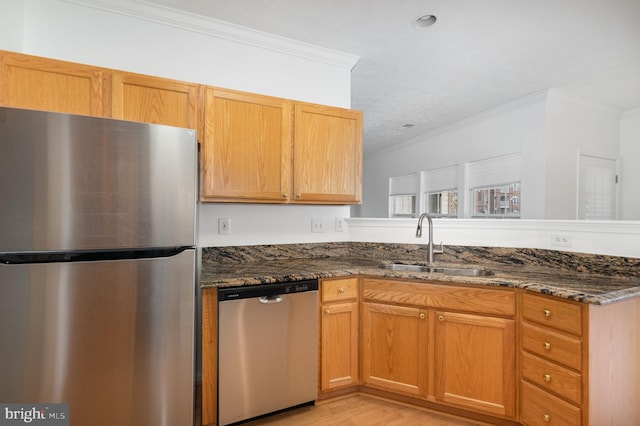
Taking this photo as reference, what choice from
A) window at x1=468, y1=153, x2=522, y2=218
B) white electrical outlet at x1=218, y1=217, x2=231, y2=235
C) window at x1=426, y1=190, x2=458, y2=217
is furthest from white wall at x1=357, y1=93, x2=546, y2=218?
white electrical outlet at x1=218, y1=217, x2=231, y2=235

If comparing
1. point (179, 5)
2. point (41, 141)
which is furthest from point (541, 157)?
point (41, 141)

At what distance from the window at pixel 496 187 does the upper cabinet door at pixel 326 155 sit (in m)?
2.44

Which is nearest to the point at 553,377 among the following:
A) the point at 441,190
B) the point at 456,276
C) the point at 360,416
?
the point at 456,276

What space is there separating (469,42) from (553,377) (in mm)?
2373

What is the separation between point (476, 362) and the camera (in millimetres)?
1918

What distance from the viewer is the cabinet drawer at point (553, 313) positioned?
1573mm

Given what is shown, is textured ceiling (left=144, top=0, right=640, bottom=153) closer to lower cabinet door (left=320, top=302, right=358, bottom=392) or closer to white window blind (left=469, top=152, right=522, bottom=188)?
white window blind (left=469, top=152, right=522, bottom=188)

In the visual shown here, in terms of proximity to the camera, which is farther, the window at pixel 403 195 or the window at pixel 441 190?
the window at pixel 403 195

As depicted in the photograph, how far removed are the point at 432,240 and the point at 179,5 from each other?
8.01 ft

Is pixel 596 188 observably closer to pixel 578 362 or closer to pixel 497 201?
pixel 497 201

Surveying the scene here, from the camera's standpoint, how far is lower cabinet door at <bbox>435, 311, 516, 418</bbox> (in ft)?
6.07

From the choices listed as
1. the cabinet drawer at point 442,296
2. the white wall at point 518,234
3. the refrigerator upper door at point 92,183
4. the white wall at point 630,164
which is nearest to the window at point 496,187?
the white wall at point 630,164

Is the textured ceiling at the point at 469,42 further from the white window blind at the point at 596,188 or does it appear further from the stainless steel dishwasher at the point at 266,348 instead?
the stainless steel dishwasher at the point at 266,348

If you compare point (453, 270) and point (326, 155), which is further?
point (326, 155)
